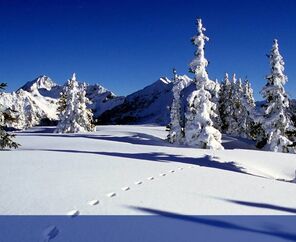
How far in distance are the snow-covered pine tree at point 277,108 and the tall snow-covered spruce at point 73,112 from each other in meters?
28.1

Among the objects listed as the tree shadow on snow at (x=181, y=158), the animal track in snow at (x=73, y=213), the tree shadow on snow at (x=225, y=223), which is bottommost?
the tree shadow on snow at (x=181, y=158)

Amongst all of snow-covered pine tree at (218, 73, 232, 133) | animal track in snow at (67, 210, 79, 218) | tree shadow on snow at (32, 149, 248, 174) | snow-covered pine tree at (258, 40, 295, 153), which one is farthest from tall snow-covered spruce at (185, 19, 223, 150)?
snow-covered pine tree at (218, 73, 232, 133)

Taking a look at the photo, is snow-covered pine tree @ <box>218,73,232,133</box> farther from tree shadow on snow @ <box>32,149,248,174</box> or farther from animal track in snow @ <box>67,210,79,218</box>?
animal track in snow @ <box>67,210,79,218</box>

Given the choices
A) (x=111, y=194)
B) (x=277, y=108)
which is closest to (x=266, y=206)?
(x=111, y=194)

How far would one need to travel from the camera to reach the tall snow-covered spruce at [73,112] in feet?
181

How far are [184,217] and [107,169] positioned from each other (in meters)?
7.38

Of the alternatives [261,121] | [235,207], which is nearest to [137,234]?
[235,207]

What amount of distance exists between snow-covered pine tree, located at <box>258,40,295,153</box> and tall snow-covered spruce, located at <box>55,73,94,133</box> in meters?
28.1

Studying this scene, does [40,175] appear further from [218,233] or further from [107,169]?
[218,233]

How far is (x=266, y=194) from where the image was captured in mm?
11398

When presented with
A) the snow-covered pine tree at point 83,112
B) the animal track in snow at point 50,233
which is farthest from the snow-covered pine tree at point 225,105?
the animal track in snow at point 50,233

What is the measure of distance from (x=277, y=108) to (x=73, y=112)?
30.2m

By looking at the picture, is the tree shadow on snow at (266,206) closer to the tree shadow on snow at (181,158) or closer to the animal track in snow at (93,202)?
the animal track in snow at (93,202)

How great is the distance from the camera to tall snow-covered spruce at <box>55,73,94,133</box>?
55312mm
